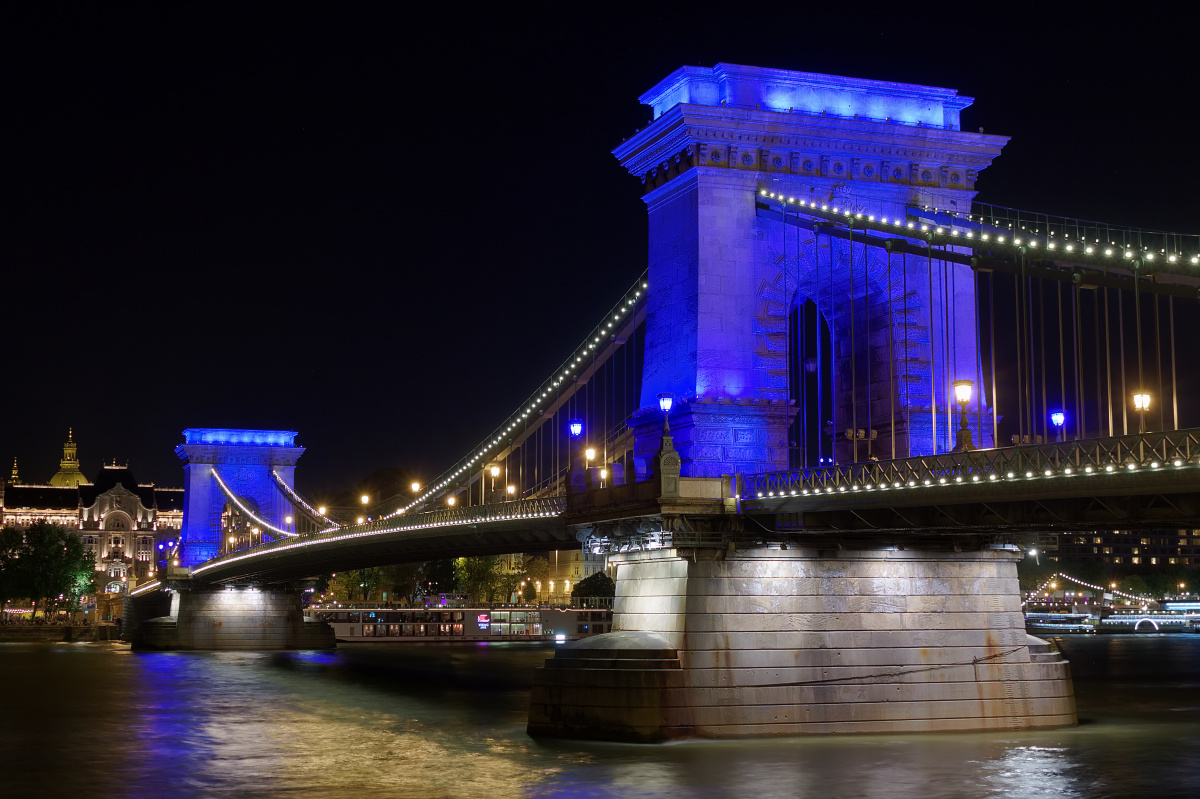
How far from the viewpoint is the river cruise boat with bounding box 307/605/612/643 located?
12212 cm

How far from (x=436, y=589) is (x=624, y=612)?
116 meters

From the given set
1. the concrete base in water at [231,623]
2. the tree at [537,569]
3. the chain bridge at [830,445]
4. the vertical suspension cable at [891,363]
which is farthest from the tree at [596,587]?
the vertical suspension cable at [891,363]

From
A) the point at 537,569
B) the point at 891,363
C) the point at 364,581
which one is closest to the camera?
the point at 891,363

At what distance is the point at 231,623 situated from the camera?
9838 cm

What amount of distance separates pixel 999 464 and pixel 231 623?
77.0 meters

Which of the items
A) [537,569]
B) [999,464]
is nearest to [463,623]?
[537,569]

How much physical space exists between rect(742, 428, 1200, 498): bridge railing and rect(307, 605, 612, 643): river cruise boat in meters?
83.9

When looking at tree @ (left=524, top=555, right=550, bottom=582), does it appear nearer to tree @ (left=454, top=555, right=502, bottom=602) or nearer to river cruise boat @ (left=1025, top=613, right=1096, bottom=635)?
tree @ (left=454, top=555, right=502, bottom=602)

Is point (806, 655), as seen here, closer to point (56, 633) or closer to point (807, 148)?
point (807, 148)

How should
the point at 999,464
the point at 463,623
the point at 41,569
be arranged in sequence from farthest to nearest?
the point at 41,569
the point at 463,623
the point at 999,464

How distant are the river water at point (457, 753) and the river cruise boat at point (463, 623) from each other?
5545cm

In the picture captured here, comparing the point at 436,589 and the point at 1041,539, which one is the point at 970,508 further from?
the point at 436,589

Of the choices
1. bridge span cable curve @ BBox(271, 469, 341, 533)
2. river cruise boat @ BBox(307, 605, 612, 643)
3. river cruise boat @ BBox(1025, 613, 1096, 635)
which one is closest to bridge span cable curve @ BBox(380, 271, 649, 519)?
bridge span cable curve @ BBox(271, 469, 341, 533)

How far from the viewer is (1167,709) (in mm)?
55156
